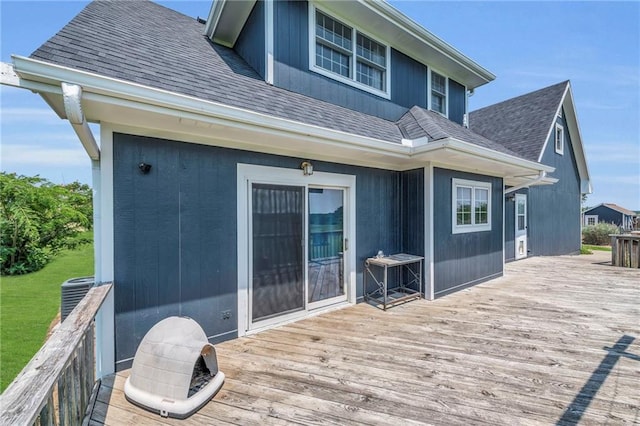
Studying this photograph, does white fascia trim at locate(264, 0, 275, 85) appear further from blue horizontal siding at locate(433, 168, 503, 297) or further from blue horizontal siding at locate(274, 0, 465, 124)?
blue horizontal siding at locate(433, 168, 503, 297)

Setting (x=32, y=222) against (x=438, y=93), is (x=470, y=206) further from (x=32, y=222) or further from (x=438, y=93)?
(x=32, y=222)

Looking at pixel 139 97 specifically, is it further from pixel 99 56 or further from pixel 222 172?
pixel 222 172

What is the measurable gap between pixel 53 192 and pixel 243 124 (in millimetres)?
10228

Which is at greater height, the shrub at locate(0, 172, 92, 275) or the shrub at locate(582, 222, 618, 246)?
the shrub at locate(0, 172, 92, 275)

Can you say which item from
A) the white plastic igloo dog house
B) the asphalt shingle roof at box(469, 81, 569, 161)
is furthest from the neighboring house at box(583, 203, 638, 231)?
the white plastic igloo dog house

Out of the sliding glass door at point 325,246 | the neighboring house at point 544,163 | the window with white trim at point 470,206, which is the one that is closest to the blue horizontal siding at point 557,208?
the neighboring house at point 544,163

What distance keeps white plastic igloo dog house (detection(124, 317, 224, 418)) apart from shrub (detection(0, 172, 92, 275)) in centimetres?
889

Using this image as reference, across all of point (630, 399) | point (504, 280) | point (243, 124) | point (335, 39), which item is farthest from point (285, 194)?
point (504, 280)

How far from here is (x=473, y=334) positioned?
3912 millimetres

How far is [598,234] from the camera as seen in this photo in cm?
1683

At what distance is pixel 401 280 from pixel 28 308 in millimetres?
7740

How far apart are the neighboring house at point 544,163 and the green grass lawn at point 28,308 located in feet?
41.0

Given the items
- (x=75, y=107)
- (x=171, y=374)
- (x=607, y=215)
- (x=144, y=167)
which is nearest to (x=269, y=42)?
(x=144, y=167)

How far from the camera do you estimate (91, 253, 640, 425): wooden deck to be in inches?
90.5
